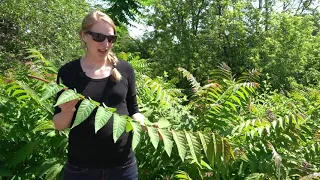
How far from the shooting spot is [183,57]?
24703 millimetres

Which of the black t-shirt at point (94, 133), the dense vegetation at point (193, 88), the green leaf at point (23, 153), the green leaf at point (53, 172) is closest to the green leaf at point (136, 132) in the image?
the dense vegetation at point (193, 88)

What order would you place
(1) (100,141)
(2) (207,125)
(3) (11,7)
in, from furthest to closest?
(3) (11,7) → (2) (207,125) → (1) (100,141)

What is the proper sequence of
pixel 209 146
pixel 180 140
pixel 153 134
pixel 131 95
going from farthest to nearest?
1. pixel 131 95
2. pixel 209 146
3. pixel 180 140
4. pixel 153 134

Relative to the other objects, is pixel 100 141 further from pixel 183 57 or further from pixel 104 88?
pixel 183 57

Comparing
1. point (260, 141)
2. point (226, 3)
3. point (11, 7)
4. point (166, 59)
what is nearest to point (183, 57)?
point (166, 59)

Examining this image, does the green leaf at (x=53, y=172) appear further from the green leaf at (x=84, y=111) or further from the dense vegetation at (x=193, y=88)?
the green leaf at (x=84, y=111)

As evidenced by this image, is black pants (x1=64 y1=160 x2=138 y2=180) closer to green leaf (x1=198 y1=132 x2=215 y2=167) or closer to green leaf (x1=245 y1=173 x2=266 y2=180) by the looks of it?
green leaf (x1=198 y1=132 x2=215 y2=167)

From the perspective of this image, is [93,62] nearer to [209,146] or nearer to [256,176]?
[209,146]

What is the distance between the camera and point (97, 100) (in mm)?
2035

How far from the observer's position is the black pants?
6.78 ft

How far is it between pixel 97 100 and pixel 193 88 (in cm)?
149

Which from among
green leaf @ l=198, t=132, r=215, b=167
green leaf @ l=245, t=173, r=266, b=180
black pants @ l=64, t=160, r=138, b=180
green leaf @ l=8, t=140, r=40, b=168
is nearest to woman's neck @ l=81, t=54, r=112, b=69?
black pants @ l=64, t=160, r=138, b=180

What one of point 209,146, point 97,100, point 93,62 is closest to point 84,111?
point 97,100

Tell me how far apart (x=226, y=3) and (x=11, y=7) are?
15545 millimetres
